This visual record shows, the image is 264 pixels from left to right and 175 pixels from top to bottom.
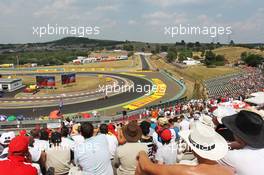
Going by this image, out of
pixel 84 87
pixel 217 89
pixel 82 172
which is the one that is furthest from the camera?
pixel 84 87

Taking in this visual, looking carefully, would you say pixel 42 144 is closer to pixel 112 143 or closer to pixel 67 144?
pixel 67 144

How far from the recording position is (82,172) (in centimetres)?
446

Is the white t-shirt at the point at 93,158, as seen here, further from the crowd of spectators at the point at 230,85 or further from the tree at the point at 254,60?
the tree at the point at 254,60

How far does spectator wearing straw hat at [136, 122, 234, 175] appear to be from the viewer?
2.31 metres

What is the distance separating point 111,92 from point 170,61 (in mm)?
61788

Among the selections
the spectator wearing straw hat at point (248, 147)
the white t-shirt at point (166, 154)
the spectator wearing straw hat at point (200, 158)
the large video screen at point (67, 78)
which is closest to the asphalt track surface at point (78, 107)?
the large video screen at point (67, 78)

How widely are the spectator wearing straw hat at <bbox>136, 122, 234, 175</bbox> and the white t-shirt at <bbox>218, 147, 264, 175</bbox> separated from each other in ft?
1.02

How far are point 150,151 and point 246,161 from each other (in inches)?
110

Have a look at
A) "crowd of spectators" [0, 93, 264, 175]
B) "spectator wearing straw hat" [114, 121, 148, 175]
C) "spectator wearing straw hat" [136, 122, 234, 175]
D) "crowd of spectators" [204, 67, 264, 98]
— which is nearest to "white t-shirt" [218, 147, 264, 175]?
"crowd of spectators" [0, 93, 264, 175]

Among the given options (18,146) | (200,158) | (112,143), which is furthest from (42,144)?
(200,158)

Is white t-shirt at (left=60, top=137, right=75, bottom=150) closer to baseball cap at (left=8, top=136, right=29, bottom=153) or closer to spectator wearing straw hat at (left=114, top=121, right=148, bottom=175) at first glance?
spectator wearing straw hat at (left=114, top=121, right=148, bottom=175)

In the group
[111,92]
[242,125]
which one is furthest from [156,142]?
[111,92]

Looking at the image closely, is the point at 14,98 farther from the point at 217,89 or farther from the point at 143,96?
the point at 217,89

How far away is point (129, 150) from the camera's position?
4758 millimetres
